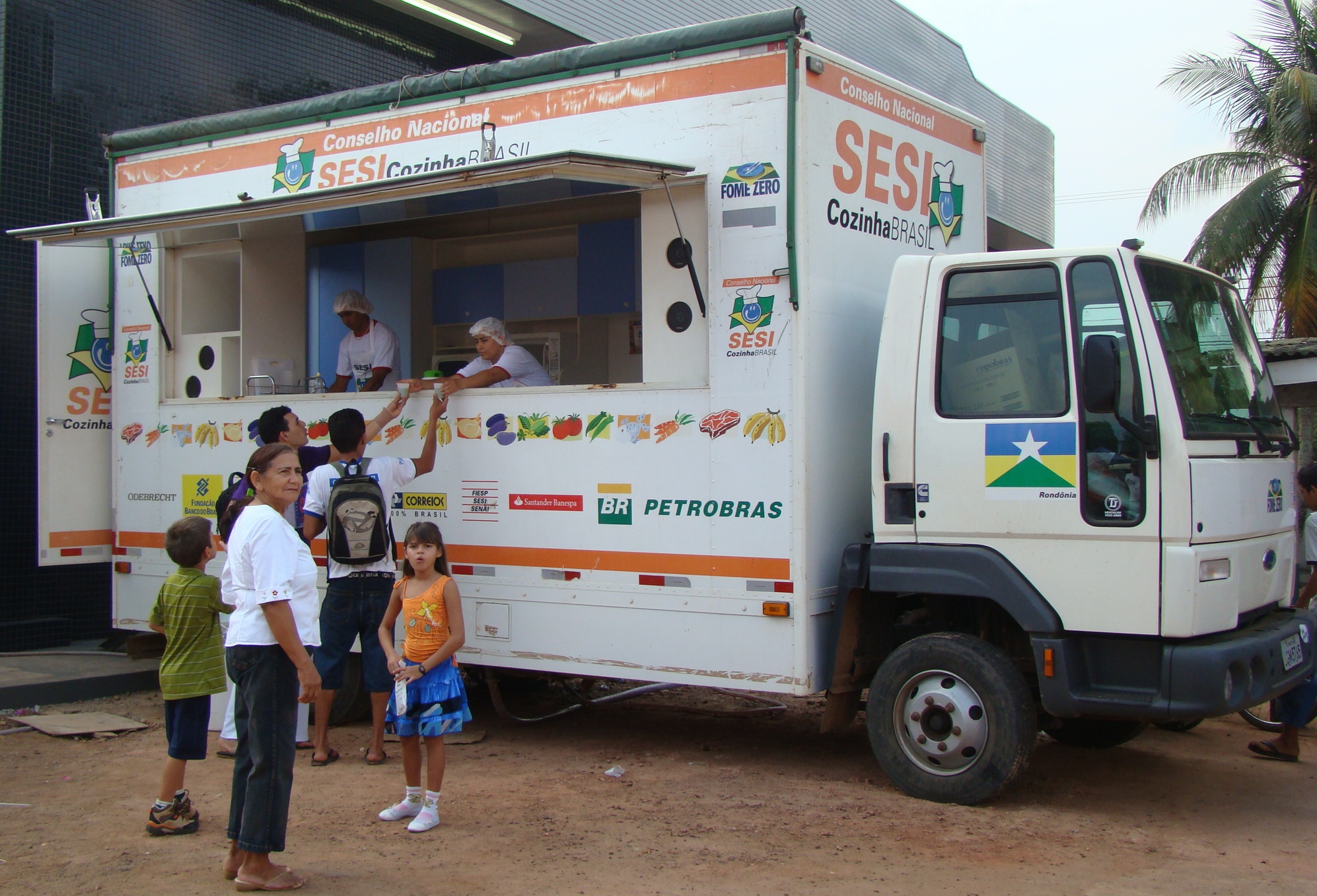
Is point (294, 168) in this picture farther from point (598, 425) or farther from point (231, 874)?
point (231, 874)

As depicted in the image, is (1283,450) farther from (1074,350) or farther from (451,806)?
(451,806)

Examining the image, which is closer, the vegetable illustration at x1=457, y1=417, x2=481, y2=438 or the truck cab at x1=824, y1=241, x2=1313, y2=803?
the truck cab at x1=824, y1=241, x2=1313, y2=803

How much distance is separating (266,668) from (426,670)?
3.22ft

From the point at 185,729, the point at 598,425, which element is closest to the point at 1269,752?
the point at 598,425

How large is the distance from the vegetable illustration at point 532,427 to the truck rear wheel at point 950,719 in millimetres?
2177

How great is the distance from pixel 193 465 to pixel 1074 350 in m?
5.52

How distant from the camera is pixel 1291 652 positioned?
17.8 ft

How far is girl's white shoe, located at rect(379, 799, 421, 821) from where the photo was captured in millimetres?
5207

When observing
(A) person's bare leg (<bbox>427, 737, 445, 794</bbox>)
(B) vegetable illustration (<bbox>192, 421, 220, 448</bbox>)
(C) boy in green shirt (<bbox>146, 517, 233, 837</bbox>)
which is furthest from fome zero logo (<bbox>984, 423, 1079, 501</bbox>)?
(B) vegetable illustration (<bbox>192, 421, 220, 448</bbox>)

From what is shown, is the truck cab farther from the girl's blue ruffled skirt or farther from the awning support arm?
the girl's blue ruffled skirt

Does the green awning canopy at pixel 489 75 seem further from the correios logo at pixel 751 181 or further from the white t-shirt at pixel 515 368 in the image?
the white t-shirt at pixel 515 368

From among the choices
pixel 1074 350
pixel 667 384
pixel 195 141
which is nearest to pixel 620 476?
pixel 667 384

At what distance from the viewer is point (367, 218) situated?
6.89m

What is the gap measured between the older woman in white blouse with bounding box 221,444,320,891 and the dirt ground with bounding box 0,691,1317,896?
1.04ft
